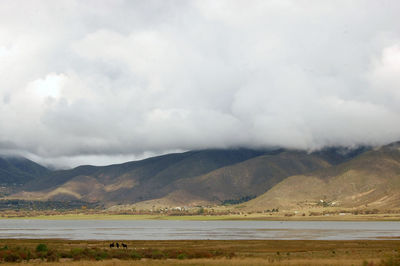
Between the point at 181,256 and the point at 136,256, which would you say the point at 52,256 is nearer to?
the point at 136,256

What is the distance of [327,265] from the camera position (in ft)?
222

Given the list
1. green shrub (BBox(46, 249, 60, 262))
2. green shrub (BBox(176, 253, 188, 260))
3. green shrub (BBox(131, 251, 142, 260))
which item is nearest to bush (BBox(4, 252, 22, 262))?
green shrub (BBox(46, 249, 60, 262))

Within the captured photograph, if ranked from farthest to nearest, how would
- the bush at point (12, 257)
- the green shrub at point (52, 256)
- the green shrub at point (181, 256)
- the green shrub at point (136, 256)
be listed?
the green shrub at point (181, 256)
the green shrub at point (136, 256)
the green shrub at point (52, 256)
the bush at point (12, 257)

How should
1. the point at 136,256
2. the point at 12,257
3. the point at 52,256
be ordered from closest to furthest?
the point at 12,257, the point at 52,256, the point at 136,256

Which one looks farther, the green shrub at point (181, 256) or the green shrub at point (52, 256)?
the green shrub at point (181, 256)

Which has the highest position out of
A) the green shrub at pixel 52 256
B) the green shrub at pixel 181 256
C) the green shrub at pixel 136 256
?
the green shrub at pixel 52 256

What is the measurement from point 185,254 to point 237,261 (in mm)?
13455

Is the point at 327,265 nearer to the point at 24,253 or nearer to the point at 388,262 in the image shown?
the point at 388,262

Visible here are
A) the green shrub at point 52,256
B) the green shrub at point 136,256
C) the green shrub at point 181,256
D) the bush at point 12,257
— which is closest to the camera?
the bush at point 12,257

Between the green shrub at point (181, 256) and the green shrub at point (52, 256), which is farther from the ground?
the green shrub at point (52, 256)

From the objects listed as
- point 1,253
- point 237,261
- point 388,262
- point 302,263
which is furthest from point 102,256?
point 388,262

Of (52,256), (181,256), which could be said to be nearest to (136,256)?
(181,256)

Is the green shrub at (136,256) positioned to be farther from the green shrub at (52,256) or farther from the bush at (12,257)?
the bush at (12,257)

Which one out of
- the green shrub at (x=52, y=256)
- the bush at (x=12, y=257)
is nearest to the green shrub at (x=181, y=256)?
the green shrub at (x=52, y=256)
